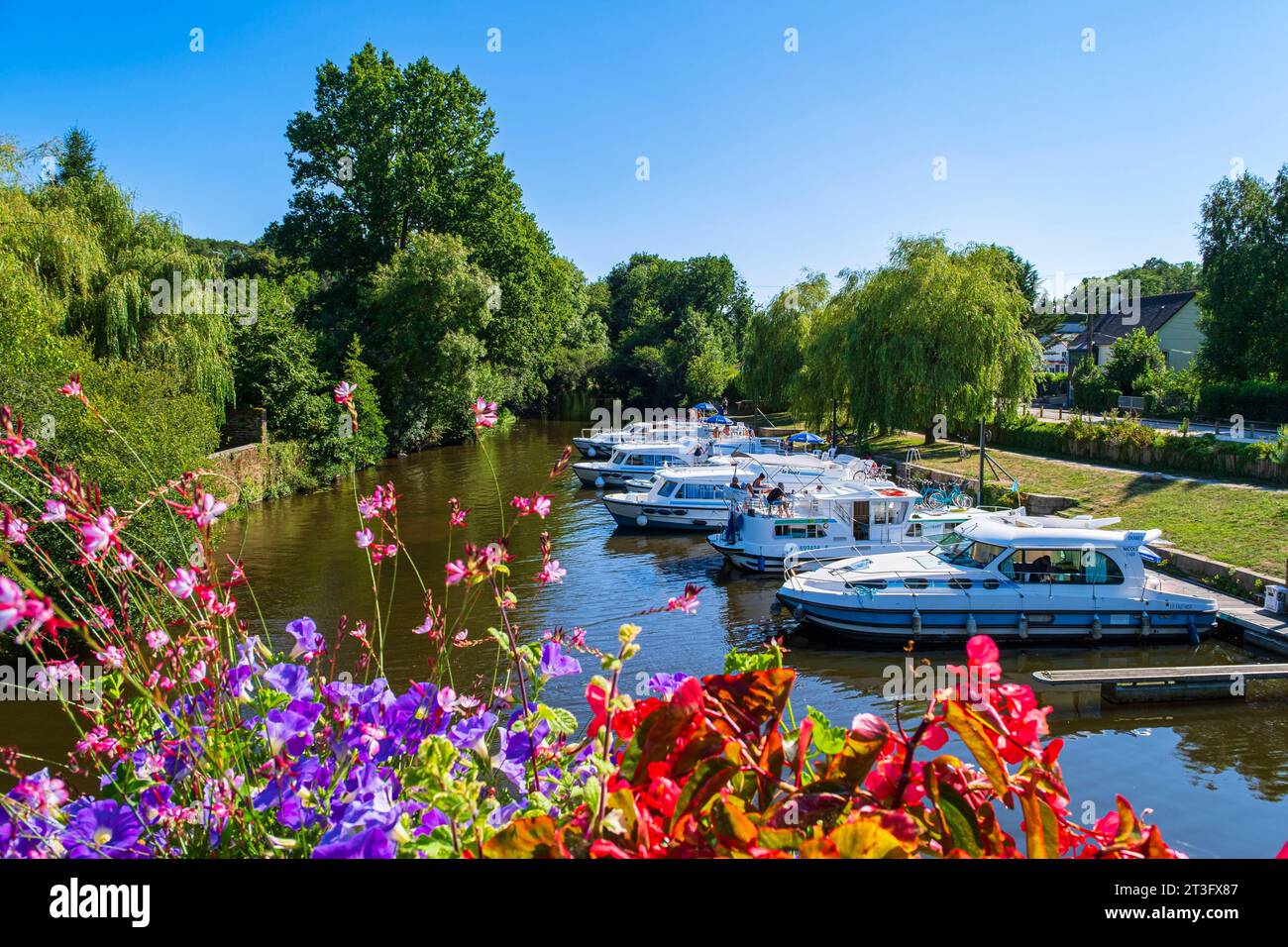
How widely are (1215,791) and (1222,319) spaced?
129ft

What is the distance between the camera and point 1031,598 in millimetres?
16219

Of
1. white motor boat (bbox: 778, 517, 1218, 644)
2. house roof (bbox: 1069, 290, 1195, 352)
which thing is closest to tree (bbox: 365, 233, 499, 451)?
white motor boat (bbox: 778, 517, 1218, 644)

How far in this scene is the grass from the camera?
62.1 ft

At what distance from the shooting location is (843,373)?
36.4 m

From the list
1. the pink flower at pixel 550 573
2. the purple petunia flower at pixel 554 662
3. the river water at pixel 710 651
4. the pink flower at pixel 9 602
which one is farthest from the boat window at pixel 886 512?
the pink flower at pixel 9 602

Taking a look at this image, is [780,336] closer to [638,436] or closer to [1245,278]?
[638,436]

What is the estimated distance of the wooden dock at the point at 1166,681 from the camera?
1359cm

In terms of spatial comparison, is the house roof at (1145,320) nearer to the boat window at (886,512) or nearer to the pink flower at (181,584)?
the boat window at (886,512)

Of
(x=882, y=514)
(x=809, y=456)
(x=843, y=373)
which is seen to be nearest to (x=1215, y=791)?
(x=882, y=514)

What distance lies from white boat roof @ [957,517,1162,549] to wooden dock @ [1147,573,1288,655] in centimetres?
141

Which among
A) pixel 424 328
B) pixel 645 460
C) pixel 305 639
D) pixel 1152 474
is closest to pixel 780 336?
pixel 645 460

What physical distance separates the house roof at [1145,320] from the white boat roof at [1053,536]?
42743 millimetres

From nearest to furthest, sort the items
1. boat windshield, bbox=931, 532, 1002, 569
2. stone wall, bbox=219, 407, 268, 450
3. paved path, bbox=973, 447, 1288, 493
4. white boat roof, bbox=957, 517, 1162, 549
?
1. white boat roof, bbox=957, 517, 1162, 549
2. boat windshield, bbox=931, 532, 1002, 569
3. paved path, bbox=973, 447, 1288, 493
4. stone wall, bbox=219, 407, 268, 450

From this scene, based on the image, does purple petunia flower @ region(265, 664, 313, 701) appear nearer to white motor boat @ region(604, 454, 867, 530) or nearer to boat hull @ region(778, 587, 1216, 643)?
boat hull @ region(778, 587, 1216, 643)
